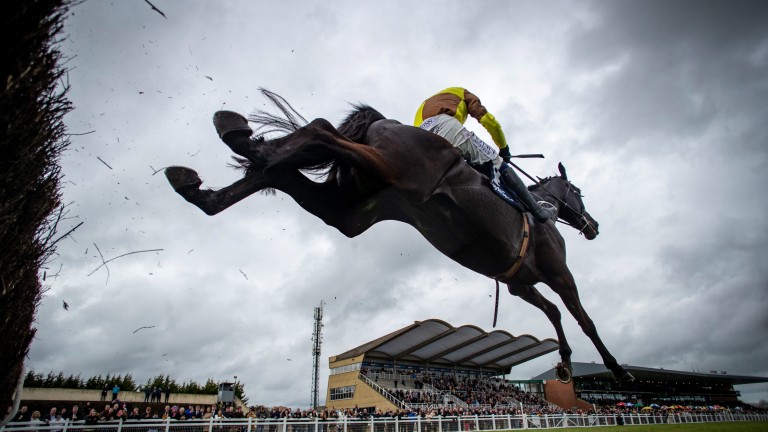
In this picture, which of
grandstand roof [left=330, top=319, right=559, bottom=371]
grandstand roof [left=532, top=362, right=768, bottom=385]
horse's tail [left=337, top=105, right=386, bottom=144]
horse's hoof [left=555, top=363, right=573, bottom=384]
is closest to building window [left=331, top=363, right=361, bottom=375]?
grandstand roof [left=330, top=319, right=559, bottom=371]

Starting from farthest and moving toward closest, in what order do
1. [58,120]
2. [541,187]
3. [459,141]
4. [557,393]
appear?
[557,393]
[541,187]
[459,141]
[58,120]

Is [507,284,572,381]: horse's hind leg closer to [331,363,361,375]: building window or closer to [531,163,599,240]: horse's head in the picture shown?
[531,163,599,240]: horse's head

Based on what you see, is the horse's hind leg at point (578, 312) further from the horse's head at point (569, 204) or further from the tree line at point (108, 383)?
the tree line at point (108, 383)

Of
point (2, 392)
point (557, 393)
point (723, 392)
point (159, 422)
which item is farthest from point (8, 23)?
point (723, 392)

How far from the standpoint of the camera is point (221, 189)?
12.1ft

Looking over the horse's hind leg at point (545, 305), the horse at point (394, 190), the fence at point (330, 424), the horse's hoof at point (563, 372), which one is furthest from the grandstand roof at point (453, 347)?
the horse at point (394, 190)

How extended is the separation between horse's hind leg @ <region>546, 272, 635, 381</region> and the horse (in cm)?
1

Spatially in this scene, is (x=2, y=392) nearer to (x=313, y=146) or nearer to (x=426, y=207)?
(x=313, y=146)

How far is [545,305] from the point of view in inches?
248

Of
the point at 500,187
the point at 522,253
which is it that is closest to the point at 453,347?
the point at 522,253

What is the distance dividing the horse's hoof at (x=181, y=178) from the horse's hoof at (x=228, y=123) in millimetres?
405

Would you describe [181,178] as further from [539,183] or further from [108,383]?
[108,383]

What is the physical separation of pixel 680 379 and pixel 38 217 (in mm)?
76382

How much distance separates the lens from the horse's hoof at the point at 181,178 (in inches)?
138
